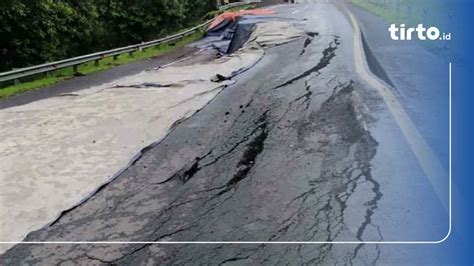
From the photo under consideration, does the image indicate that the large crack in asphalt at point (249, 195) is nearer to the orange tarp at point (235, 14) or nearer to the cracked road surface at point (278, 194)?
the cracked road surface at point (278, 194)

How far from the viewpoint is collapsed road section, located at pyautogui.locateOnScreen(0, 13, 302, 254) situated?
2.33 m

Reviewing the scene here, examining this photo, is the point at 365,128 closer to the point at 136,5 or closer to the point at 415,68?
the point at 415,68

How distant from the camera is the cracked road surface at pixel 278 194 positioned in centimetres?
188

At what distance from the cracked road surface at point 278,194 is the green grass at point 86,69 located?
4227 millimetres

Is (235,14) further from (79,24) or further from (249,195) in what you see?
(79,24)

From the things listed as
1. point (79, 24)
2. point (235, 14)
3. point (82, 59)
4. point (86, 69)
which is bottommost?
point (86, 69)

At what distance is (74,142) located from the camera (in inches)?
110

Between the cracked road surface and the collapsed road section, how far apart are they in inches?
4.2

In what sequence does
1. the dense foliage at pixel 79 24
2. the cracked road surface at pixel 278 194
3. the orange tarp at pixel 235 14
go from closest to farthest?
the cracked road surface at pixel 278 194 < the orange tarp at pixel 235 14 < the dense foliage at pixel 79 24

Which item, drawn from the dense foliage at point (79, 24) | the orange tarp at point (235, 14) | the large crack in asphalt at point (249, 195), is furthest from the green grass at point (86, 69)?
the large crack in asphalt at point (249, 195)

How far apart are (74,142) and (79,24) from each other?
11687mm

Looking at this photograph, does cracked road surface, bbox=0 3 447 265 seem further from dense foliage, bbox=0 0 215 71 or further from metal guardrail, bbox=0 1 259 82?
dense foliage, bbox=0 0 215 71

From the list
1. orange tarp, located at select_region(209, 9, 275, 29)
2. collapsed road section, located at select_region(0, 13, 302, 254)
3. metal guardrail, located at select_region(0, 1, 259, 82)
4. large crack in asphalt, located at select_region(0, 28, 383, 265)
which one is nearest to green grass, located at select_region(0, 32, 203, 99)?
metal guardrail, located at select_region(0, 1, 259, 82)

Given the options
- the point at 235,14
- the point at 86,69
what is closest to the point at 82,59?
the point at 86,69
